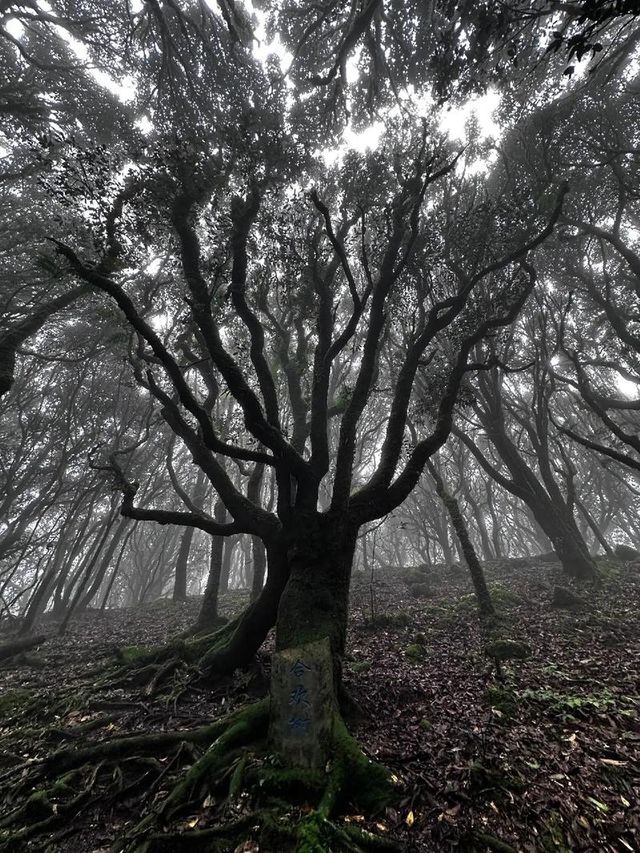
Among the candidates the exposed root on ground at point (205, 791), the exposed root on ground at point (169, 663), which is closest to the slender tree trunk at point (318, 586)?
the exposed root on ground at point (205, 791)

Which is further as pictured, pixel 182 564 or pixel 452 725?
pixel 182 564

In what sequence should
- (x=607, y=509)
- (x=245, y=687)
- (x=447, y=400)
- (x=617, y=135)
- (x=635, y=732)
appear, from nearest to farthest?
(x=635, y=732)
(x=245, y=687)
(x=447, y=400)
(x=617, y=135)
(x=607, y=509)

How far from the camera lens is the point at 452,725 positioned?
540 centimetres

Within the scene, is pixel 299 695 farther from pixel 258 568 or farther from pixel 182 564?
pixel 182 564

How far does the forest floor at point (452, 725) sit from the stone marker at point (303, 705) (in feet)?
1.79

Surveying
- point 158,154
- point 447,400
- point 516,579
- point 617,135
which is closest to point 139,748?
point 447,400

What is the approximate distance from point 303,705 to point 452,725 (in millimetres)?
2370

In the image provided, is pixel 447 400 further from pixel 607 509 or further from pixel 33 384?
pixel 607 509

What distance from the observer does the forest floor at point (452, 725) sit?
147 inches

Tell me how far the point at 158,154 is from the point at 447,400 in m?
8.74

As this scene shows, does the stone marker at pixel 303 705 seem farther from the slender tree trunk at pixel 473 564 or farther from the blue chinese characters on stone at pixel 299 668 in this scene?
the slender tree trunk at pixel 473 564

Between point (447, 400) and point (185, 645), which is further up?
point (447, 400)

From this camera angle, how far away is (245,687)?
284 inches

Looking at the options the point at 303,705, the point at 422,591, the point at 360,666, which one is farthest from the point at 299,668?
the point at 422,591
